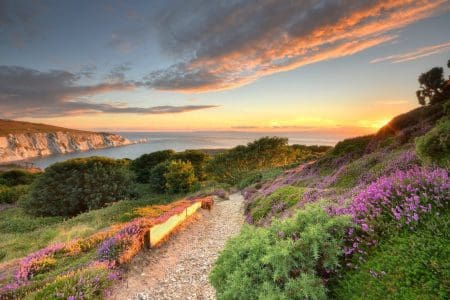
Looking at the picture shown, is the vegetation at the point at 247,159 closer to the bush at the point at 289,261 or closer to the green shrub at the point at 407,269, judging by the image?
the bush at the point at 289,261

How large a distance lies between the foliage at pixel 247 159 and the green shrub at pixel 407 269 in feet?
131

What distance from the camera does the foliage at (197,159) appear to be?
50969mm

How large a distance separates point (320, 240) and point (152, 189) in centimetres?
3705

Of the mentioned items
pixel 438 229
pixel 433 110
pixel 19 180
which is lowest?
pixel 19 180

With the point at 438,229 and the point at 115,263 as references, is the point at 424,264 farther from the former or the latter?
the point at 115,263

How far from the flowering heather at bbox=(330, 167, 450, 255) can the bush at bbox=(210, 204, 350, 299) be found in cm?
32

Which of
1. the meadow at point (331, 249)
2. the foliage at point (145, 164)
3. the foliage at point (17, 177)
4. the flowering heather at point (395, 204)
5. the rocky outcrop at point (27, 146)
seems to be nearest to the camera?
the meadow at point (331, 249)

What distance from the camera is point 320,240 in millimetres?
4375

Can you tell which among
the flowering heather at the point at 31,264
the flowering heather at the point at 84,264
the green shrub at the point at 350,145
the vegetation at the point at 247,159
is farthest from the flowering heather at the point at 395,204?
the vegetation at the point at 247,159

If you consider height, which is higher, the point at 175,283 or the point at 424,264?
the point at 424,264

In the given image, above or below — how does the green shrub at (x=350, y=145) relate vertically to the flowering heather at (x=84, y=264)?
above

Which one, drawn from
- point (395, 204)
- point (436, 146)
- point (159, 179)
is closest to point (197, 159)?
point (159, 179)

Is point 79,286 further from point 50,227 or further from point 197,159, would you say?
point 197,159

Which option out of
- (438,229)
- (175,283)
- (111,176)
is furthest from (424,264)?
(111,176)
